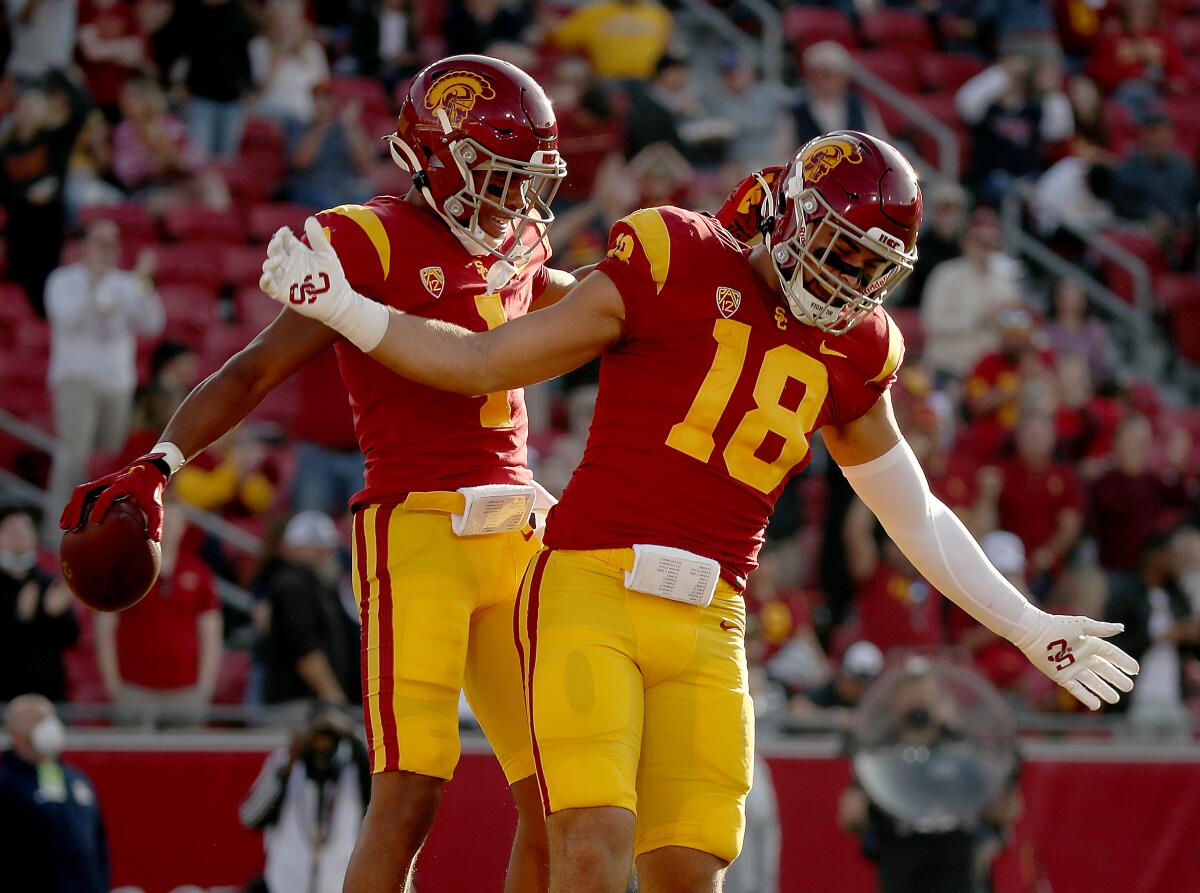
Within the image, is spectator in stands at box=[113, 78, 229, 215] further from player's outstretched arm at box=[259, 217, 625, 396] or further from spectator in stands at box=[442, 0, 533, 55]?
player's outstretched arm at box=[259, 217, 625, 396]

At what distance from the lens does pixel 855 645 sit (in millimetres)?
9242

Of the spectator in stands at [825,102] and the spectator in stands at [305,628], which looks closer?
the spectator in stands at [305,628]

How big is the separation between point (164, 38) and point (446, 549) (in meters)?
8.17

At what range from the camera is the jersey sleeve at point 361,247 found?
182 inches

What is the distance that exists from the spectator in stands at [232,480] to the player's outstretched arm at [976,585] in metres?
5.72

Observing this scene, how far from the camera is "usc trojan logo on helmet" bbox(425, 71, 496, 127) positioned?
468 cm

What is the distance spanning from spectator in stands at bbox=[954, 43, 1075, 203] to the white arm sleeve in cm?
870

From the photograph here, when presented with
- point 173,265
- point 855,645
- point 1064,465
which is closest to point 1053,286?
point 1064,465

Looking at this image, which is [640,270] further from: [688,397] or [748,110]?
[748,110]

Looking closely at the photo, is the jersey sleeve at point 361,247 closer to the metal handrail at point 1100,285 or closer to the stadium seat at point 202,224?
the stadium seat at point 202,224

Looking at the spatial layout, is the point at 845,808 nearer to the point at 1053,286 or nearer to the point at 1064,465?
the point at 1064,465

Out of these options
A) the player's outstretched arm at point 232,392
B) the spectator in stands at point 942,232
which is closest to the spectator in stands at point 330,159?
the spectator in stands at point 942,232

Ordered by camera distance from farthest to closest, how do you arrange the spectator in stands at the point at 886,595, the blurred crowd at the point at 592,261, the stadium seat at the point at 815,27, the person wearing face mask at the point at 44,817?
the stadium seat at the point at 815,27 → the spectator in stands at the point at 886,595 → the blurred crowd at the point at 592,261 → the person wearing face mask at the point at 44,817

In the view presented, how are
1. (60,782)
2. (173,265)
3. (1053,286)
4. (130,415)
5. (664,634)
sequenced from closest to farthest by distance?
(664,634) → (60,782) → (130,415) → (173,265) → (1053,286)
